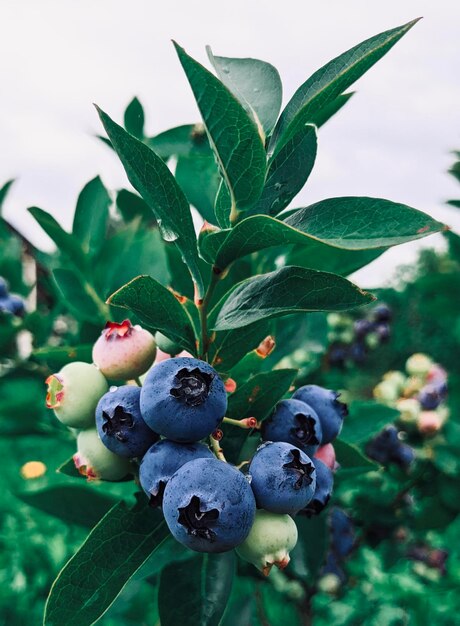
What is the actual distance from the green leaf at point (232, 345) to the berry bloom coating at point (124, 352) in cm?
8

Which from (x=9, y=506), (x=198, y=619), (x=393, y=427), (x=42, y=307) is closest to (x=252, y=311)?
(x=198, y=619)

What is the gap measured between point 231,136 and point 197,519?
372 millimetres

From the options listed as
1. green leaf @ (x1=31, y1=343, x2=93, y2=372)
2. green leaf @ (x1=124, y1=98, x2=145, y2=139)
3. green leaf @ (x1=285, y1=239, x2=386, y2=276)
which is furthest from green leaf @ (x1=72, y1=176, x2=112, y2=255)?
green leaf @ (x1=285, y1=239, x2=386, y2=276)

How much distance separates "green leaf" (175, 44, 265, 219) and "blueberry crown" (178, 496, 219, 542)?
31cm

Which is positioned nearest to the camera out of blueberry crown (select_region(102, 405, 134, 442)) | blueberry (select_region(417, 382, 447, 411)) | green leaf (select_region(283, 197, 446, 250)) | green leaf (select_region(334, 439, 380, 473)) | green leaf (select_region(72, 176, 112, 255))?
green leaf (select_region(283, 197, 446, 250))

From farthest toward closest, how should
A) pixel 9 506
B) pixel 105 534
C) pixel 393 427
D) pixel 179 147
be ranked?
pixel 9 506
pixel 393 427
pixel 179 147
pixel 105 534

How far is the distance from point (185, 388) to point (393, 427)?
1260mm

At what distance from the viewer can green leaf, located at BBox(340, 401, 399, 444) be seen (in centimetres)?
104

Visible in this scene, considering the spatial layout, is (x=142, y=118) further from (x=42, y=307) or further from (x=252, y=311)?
(x=42, y=307)

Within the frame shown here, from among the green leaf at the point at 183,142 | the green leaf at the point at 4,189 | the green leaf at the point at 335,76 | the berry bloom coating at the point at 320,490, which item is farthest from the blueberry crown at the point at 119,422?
the green leaf at the point at 4,189

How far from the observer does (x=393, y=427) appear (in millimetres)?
1703

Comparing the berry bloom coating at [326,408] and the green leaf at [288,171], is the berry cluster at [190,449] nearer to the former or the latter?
the berry bloom coating at [326,408]

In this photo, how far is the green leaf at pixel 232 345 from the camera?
74 centimetres

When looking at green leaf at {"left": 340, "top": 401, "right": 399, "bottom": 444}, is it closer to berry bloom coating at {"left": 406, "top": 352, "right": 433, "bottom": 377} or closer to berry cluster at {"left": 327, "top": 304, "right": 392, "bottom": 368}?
berry bloom coating at {"left": 406, "top": 352, "right": 433, "bottom": 377}
